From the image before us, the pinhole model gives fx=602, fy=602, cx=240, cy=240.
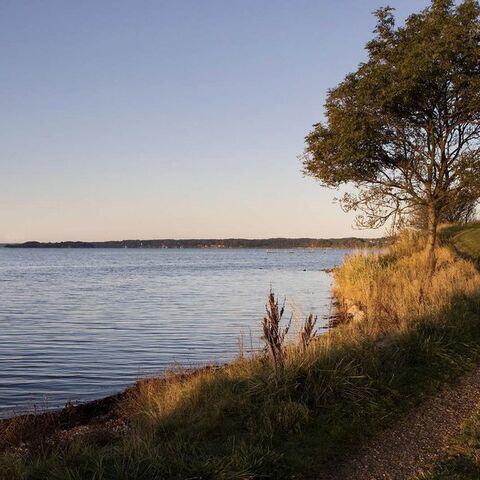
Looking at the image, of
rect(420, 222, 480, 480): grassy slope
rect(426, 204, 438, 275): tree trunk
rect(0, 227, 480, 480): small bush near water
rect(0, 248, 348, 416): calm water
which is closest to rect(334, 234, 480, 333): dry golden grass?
rect(0, 227, 480, 480): small bush near water

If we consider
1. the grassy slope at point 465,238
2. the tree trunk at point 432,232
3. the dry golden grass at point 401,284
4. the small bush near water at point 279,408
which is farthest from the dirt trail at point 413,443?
the grassy slope at point 465,238

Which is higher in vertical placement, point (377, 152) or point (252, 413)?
point (377, 152)

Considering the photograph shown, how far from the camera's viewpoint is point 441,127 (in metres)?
21.1

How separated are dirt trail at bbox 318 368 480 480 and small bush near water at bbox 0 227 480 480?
259mm

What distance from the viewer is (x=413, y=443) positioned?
762cm

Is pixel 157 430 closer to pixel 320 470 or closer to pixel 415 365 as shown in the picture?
pixel 320 470

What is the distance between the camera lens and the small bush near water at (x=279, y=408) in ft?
22.2

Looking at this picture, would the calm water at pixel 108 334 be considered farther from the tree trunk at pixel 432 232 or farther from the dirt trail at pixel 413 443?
the tree trunk at pixel 432 232

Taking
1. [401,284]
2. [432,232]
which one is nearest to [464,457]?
[401,284]

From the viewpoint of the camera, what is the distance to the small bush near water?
22.2 feet

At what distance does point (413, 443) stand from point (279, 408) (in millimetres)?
1803

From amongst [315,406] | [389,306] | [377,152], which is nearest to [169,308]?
[377,152]

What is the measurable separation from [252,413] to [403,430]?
2.06 m

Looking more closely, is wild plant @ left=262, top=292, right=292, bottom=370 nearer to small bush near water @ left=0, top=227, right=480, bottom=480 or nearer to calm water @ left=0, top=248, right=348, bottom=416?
small bush near water @ left=0, top=227, right=480, bottom=480
